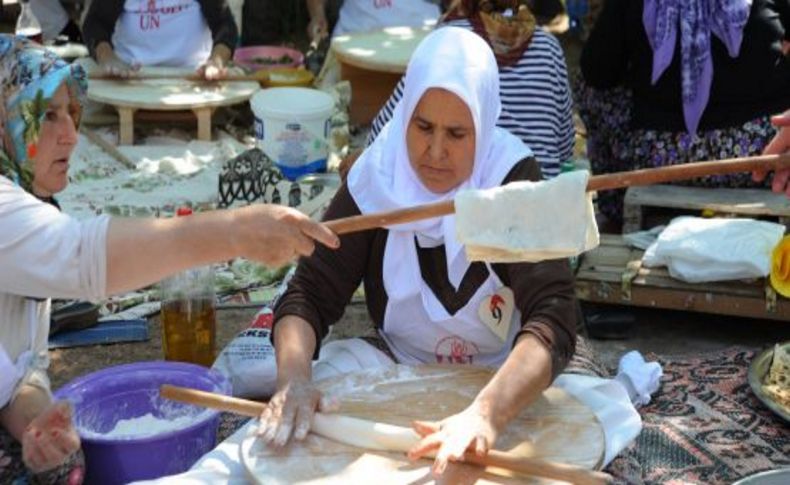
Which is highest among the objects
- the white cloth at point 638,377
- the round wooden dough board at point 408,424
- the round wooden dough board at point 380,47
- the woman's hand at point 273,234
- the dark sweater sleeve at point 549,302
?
the woman's hand at point 273,234

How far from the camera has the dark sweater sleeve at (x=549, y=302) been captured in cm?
279

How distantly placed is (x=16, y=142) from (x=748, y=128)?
302 cm

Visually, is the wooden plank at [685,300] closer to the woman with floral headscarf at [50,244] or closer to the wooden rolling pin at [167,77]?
the woman with floral headscarf at [50,244]

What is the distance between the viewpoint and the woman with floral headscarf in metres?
2.28

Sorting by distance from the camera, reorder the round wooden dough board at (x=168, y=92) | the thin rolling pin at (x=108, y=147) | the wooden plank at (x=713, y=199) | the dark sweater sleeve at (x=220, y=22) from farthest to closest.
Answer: the dark sweater sleeve at (x=220, y=22) → the round wooden dough board at (x=168, y=92) → the thin rolling pin at (x=108, y=147) → the wooden plank at (x=713, y=199)

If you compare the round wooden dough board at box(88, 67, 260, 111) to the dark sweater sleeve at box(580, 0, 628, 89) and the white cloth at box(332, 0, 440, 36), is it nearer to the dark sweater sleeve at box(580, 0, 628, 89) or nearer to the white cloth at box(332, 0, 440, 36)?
the white cloth at box(332, 0, 440, 36)

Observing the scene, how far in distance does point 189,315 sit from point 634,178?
188 centimetres

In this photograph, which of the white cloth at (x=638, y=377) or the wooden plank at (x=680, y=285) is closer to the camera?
the white cloth at (x=638, y=377)

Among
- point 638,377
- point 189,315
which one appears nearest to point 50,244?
point 189,315

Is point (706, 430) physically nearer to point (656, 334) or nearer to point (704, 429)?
point (704, 429)

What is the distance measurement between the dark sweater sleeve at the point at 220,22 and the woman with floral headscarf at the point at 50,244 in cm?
372

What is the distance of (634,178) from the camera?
93.6 inches

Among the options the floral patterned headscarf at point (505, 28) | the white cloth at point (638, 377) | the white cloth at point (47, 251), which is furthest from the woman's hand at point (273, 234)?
the floral patterned headscarf at point (505, 28)

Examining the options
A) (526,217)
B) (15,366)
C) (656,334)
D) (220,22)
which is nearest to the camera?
(526,217)
